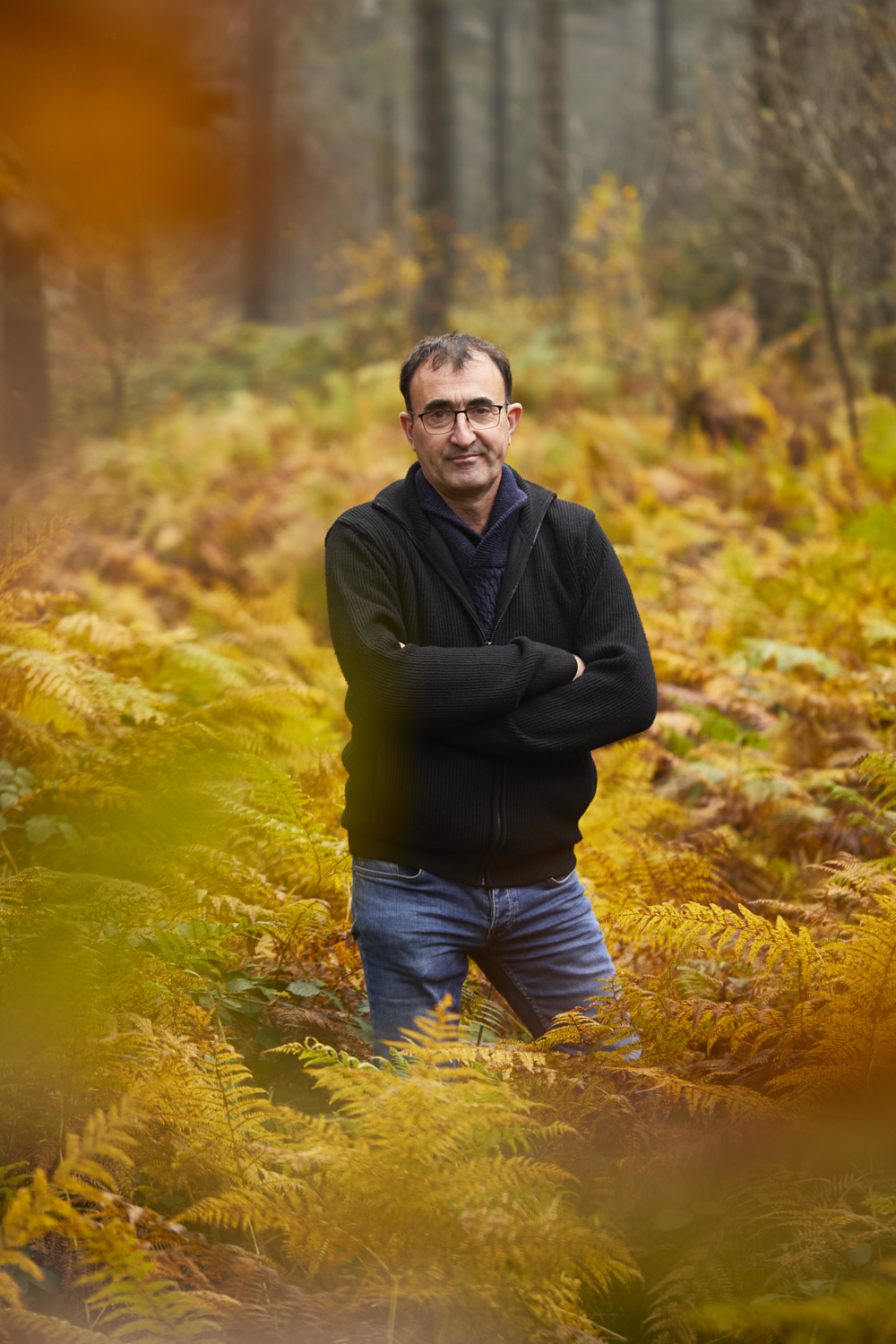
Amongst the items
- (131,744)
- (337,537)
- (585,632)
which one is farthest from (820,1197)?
(131,744)

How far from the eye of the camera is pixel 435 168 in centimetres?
1496

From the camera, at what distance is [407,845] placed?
7.65 ft

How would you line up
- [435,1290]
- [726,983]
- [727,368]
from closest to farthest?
[435,1290] → [726,983] → [727,368]

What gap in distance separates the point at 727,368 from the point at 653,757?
303 inches

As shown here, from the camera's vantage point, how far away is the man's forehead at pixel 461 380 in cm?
235

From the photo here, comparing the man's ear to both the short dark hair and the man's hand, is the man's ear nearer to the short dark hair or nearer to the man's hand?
the short dark hair

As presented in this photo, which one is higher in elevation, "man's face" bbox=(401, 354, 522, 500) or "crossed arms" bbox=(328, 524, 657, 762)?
"man's face" bbox=(401, 354, 522, 500)

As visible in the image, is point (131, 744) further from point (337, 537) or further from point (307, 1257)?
point (307, 1257)

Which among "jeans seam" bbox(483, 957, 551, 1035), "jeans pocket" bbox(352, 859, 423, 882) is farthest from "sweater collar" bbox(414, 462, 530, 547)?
"jeans seam" bbox(483, 957, 551, 1035)

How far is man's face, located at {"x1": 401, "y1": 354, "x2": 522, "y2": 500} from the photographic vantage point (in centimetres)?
235

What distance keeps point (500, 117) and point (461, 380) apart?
3547cm

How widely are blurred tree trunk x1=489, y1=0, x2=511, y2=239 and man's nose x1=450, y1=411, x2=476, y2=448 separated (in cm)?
3056

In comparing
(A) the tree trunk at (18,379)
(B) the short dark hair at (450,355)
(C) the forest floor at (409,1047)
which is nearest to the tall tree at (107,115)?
(A) the tree trunk at (18,379)

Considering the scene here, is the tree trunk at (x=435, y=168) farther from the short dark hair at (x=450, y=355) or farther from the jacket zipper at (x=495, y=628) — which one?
the jacket zipper at (x=495, y=628)
